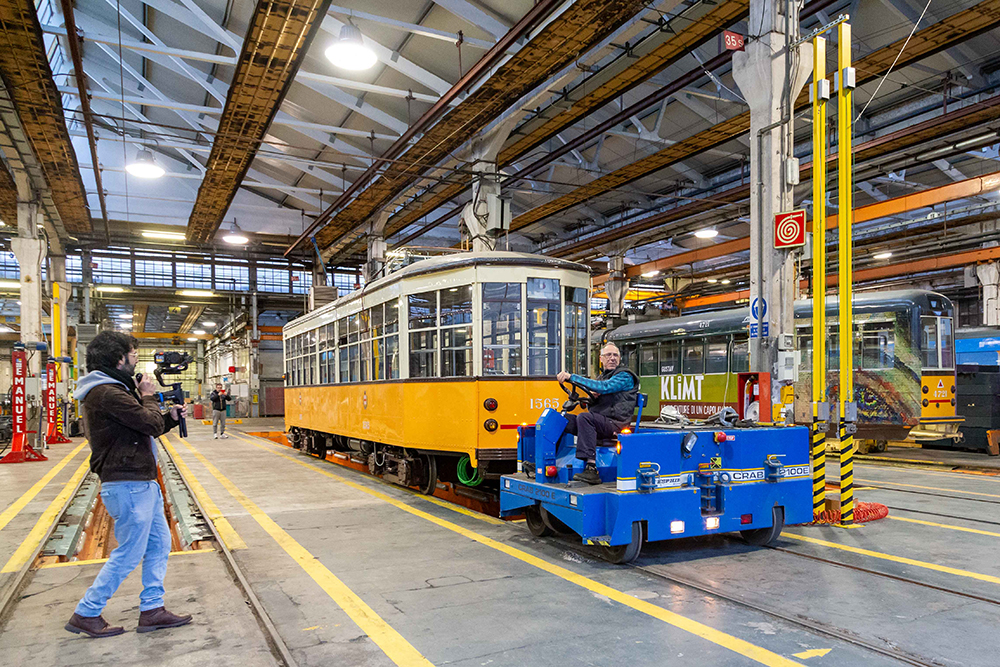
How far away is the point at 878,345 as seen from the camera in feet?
47.6

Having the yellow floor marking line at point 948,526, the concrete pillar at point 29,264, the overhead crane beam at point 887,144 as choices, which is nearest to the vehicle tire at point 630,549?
the yellow floor marking line at point 948,526

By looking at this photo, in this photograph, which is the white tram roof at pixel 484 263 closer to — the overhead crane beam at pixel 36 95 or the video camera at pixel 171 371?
the video camera at pixel 171 371

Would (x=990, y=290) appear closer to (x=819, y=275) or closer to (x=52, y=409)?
(x=819, y=275)

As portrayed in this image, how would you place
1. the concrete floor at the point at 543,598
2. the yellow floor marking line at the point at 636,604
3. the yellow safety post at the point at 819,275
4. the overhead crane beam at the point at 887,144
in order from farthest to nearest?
the overhead crane beam at the point at 887,144 → the yellow safety post at the point at 819,275 → the concrete floor at the point at 543,598 → the yellow floor marking line at the point at 636,604

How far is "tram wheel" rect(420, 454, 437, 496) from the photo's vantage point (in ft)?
30.8

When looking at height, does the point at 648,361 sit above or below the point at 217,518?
above

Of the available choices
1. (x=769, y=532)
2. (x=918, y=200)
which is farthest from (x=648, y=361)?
(x=769, y=532)

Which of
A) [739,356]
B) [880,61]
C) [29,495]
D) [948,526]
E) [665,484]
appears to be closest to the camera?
[665,484]

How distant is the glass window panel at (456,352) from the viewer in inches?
342

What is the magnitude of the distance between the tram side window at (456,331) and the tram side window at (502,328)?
8.7 inches

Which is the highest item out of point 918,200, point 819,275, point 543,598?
point 918,200

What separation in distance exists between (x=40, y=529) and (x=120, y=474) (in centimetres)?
455

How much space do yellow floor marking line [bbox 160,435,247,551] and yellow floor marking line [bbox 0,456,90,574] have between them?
162 centimetres

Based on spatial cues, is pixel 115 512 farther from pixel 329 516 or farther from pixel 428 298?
pixel 428 298
